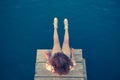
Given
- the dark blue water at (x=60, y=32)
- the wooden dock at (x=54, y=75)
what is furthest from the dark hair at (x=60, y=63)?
the dark blue water at (x=60, y=32)

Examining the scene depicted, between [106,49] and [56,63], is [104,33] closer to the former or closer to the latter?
[106,49]

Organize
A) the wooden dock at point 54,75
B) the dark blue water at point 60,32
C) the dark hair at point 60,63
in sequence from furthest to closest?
the dark blue water at point 60,32
the wooden dock at point 54,75
the dark hair at point 60,63

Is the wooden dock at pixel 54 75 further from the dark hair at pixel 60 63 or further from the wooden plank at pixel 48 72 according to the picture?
the dark hair at pixel 60 63

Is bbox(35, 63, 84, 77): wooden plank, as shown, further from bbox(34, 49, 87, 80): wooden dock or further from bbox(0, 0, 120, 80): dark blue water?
bbox(0, 0, 120, 80): dark blue water

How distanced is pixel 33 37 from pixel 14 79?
1356 mm

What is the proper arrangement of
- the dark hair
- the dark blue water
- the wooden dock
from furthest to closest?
the dark blue water < the wooden dock < the dark hair

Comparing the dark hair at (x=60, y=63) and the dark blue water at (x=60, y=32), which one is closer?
the dark hair at (x=60, y=63)

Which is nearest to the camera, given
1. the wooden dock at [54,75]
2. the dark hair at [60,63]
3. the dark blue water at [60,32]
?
the dark hair at [60,63]

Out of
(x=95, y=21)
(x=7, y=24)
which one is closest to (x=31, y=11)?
(x=7, y=24)

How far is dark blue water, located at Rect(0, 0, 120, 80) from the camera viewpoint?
610 centimetres

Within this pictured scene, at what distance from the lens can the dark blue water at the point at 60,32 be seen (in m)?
6.10

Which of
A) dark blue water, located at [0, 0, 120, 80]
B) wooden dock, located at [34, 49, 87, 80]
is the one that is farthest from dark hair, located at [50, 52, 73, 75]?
dark blue water, located at [0, 0, 120, 80]

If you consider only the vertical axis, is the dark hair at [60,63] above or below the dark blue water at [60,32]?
below

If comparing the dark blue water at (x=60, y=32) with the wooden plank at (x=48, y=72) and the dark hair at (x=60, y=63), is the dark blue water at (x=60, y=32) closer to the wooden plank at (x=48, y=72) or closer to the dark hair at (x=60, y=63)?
the wooden plank at (x=48, y=72)
